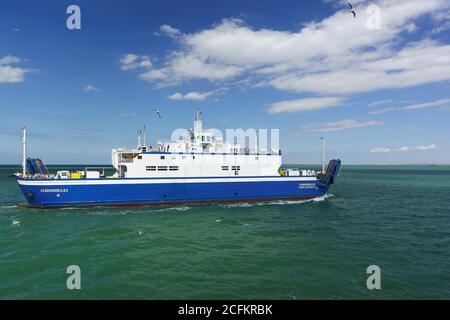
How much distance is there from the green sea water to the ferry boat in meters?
1.91

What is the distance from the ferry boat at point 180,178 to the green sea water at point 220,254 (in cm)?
191

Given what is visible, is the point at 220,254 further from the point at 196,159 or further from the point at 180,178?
the point at 196,159

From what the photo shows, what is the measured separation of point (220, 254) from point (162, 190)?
14591 mm

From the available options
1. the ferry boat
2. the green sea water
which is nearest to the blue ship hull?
the ferry boat

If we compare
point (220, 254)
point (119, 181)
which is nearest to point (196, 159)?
point (119, 181)

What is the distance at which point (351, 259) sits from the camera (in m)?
13.7

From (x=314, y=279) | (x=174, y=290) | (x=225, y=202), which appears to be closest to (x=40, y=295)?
(x=174, y=290)

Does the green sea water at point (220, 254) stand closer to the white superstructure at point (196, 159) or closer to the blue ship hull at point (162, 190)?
the blue ship hull at point (162, 190)

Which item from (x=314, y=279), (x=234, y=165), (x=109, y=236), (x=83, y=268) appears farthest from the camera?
(x=234, y=165)

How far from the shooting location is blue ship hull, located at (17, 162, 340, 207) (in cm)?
2483

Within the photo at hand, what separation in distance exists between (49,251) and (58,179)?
12.3m

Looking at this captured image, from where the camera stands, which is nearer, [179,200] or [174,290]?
[174,290]

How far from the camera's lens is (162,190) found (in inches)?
1072
